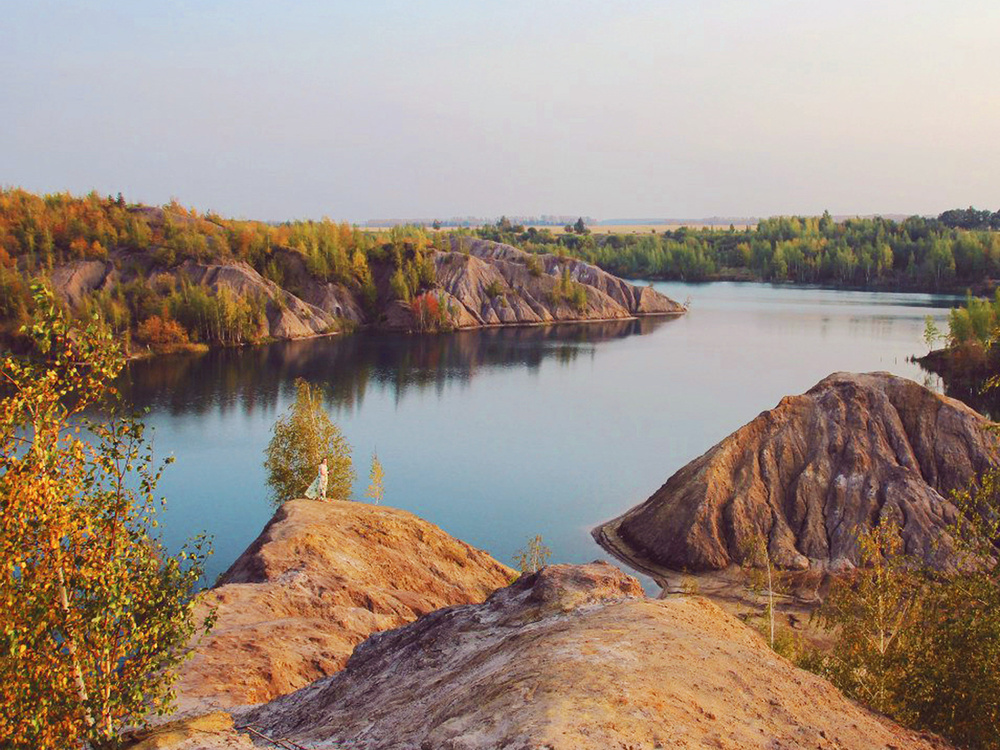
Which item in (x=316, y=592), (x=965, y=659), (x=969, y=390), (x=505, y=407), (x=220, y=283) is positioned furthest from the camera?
(x=220, y=283)

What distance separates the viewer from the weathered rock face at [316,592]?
70.3ft

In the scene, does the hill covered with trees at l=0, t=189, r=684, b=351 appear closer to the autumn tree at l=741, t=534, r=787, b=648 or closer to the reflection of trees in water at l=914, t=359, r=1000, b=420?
the reflection of trees in water at l=914, t=359, r=1000, b=420

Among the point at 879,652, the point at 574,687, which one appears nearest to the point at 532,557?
the point at 879,652

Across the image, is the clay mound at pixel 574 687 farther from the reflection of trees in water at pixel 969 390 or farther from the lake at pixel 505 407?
the reflection of trees in water at pixel 969 390

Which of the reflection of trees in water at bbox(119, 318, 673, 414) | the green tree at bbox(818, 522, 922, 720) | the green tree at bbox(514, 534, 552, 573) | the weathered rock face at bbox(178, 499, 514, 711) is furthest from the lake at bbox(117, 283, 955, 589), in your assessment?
the green tree at bbox(818, 522, 922, 720)

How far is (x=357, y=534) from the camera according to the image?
3269 centimetres

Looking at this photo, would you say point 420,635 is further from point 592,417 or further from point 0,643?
point 592,417

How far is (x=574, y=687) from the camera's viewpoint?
43.4 feet

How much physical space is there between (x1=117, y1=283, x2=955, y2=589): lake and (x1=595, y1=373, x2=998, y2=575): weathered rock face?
354 cm

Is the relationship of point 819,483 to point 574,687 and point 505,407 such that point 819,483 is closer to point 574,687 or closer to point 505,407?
point 574,687

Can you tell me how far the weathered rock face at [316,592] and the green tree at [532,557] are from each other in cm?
355

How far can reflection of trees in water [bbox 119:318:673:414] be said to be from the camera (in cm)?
8181

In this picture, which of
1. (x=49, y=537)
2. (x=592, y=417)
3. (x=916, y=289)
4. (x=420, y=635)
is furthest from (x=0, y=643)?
(x=916, y=289)

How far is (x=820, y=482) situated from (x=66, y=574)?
1490 inches
